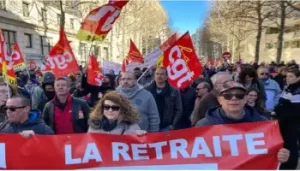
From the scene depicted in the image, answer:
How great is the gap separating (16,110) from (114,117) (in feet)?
2.98

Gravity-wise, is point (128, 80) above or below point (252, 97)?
above

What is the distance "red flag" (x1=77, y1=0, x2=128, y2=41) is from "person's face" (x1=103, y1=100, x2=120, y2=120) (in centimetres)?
359

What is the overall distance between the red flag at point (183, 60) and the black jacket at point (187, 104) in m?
0.20

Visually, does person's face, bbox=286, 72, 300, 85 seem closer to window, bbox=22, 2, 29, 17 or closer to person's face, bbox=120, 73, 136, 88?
person's face, bbox=120, 73, 136, 88

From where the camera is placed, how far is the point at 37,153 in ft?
10.7

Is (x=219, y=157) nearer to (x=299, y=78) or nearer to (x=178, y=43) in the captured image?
(x=299, y=78)

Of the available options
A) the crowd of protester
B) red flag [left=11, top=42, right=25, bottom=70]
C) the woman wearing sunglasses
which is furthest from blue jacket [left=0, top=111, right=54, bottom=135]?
red flag [left=11, top=42, right=25, bottom=70]

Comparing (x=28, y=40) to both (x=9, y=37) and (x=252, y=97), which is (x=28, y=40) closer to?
(x=9, y=37)

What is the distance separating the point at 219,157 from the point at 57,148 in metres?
1.46

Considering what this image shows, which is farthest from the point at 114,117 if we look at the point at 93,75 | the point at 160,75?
the point at 93,75

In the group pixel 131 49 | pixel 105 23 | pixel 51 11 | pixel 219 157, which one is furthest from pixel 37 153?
pixel 51 11

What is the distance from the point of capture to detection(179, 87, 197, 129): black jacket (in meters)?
5.58

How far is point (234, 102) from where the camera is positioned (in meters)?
3.11

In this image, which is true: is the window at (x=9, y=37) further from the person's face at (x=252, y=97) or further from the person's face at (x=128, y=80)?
the person's face at (x=252, y=97)
